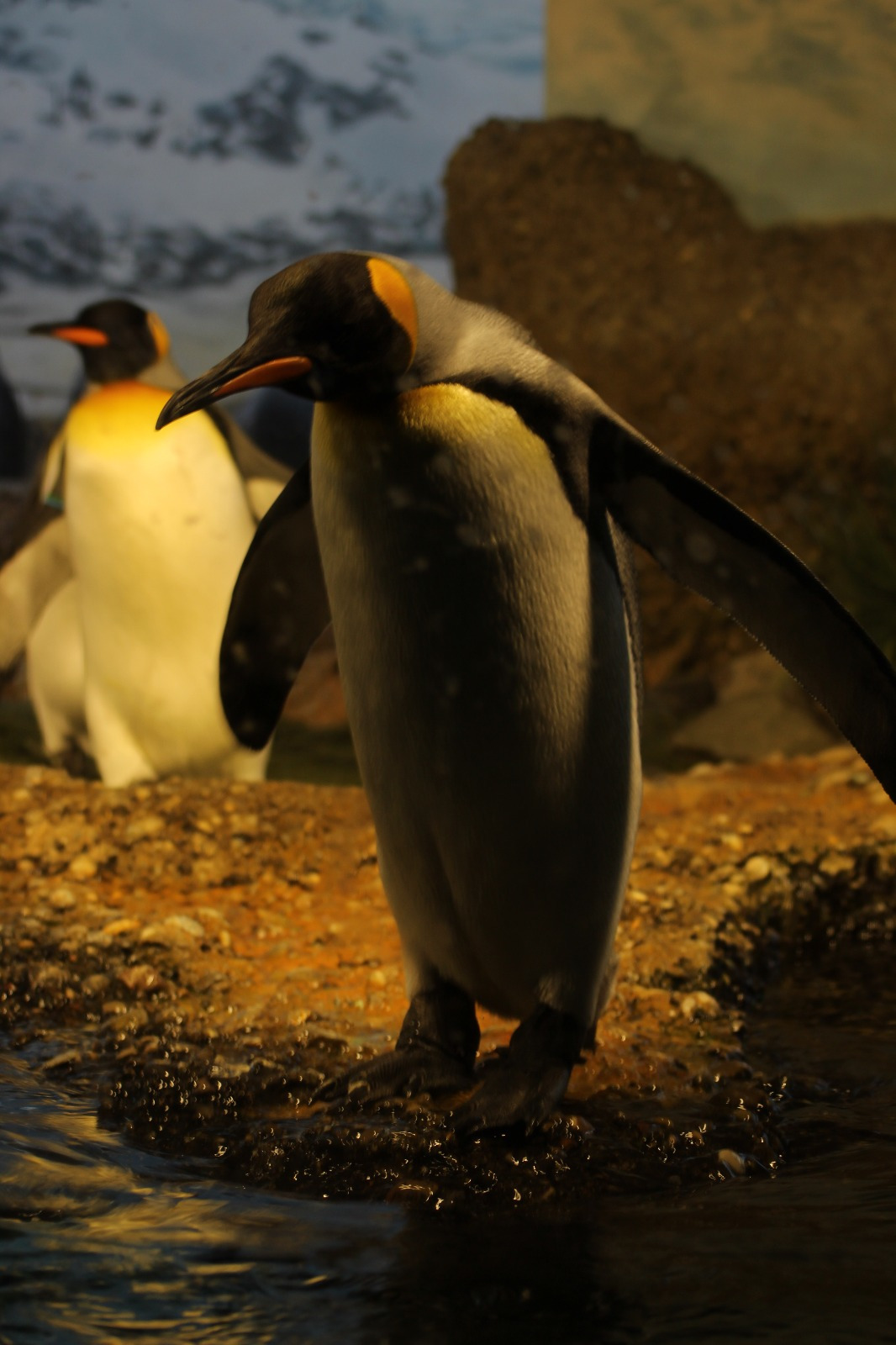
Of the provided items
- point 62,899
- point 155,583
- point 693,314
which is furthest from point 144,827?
point 693,314

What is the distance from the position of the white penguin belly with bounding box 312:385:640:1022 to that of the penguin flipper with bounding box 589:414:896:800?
0.20 feet

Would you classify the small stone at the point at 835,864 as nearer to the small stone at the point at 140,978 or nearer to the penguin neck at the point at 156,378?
the small stone at the point at 140,978

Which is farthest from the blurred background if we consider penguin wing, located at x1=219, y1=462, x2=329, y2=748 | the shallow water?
the shallow water

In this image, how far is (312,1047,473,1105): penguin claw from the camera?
4.10ft

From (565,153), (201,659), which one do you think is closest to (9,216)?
(565,153)

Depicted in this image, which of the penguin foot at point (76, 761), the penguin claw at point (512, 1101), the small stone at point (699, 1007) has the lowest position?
the penguin foot at point (76, 761)

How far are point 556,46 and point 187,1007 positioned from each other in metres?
5.72

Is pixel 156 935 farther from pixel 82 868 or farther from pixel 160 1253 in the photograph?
pixel 160 1253

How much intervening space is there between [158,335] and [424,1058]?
2.14m

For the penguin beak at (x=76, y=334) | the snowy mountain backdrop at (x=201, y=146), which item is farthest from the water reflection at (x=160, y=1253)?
the snowy mountain backdrop at (x=201, y=146)

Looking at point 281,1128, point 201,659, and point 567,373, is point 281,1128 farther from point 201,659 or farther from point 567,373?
point 201,659

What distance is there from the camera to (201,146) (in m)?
8.62

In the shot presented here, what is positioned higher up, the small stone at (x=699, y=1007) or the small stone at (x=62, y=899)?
the small stone at (x=699, y=1007)

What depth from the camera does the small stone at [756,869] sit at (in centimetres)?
215
